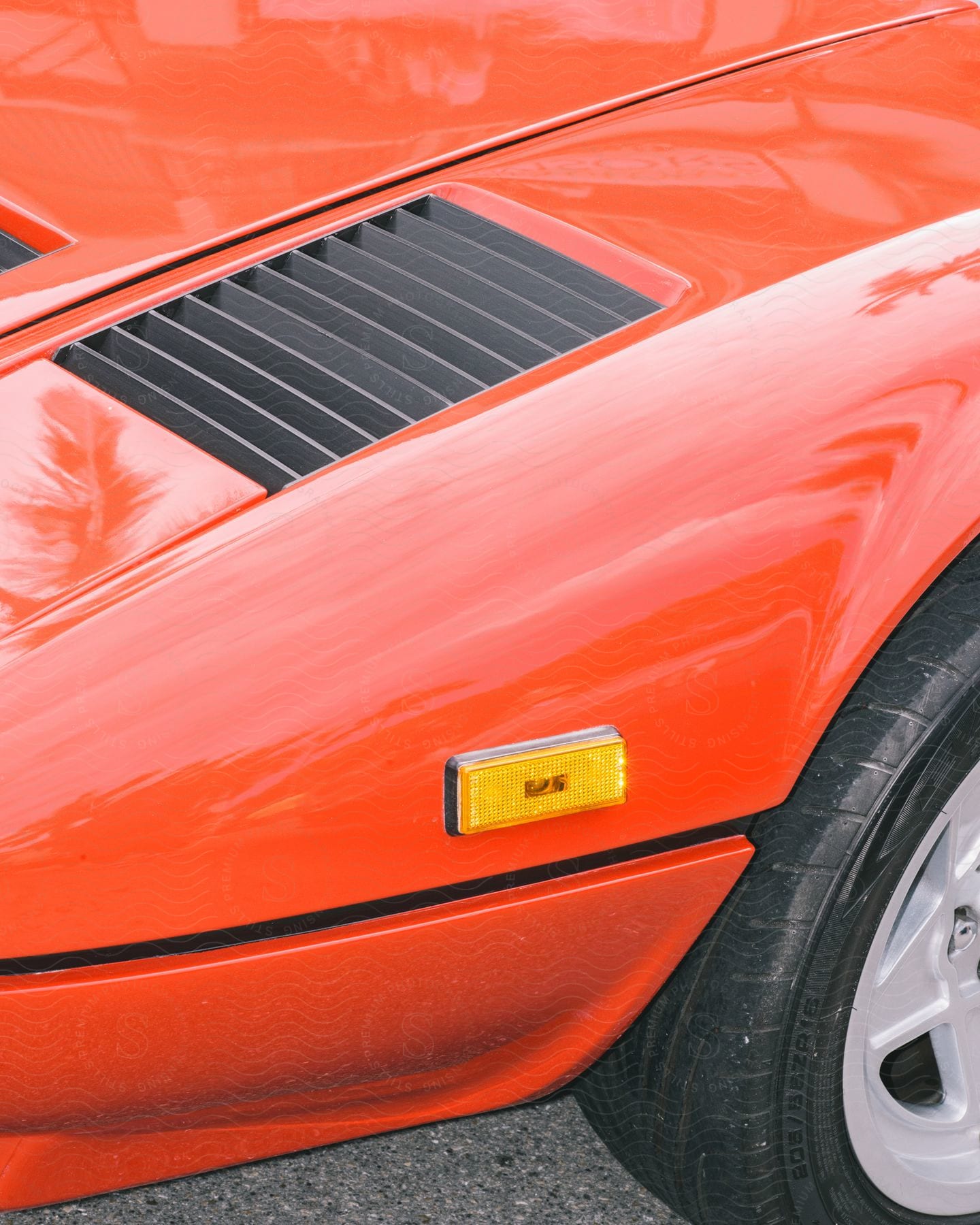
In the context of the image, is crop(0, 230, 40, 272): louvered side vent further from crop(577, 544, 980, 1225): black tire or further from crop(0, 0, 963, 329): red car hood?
crop(577, 544, 980, 1225): black tire

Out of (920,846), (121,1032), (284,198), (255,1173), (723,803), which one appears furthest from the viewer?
(255,1173)

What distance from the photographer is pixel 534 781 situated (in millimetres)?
1440

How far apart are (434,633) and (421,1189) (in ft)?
3.19

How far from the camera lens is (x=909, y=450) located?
160cm

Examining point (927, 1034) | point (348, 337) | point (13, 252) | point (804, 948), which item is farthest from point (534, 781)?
point (13, 252)

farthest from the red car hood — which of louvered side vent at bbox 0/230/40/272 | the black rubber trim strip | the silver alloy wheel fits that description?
the silver alloy wheel

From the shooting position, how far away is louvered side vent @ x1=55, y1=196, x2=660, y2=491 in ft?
5.37

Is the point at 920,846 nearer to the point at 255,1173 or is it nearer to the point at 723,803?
the point at 723,803

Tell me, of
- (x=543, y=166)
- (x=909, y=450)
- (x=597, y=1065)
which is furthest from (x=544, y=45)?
(x=597, y=1065)

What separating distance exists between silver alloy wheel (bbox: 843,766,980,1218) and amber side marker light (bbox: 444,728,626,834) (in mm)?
437

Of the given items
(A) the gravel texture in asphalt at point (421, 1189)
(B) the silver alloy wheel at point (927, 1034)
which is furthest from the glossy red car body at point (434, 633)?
(A) the gravel texture in asphalt at point (421, 1189)

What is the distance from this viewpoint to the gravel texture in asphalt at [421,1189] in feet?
6.49

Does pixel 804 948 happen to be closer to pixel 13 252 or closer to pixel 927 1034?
pixel 927 1034

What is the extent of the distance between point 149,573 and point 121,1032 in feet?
1.44
